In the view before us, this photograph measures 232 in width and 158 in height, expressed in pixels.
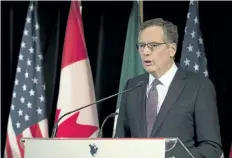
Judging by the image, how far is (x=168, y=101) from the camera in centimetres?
254

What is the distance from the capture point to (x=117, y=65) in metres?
4.62

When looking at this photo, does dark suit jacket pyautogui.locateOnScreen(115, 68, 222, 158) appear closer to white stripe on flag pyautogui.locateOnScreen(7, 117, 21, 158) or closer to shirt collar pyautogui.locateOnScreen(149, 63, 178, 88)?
shirt collar pyautogui.locateOnScreen(149, 63, 178, 88)

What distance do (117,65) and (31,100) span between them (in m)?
0.81

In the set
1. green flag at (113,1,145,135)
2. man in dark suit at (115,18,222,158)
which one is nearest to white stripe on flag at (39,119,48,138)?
green flag at (113,1,145,135)

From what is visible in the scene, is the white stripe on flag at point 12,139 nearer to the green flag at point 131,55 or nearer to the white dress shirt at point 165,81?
the green flag at point 131,55

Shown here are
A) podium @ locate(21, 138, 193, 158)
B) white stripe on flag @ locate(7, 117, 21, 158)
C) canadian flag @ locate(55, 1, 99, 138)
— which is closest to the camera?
podium @ locate(21, 138, 193, 158)

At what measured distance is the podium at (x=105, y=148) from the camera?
198cm

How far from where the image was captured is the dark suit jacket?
8.02 ft

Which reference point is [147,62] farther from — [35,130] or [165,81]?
[35,130]

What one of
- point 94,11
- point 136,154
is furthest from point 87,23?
point 136,154

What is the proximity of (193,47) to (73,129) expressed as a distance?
1.16 meters

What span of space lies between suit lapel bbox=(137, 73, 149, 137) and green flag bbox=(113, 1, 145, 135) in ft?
5.01

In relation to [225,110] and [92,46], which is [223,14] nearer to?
[225,110]

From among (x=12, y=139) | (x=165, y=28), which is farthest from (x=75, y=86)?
(x=165, y=28)
